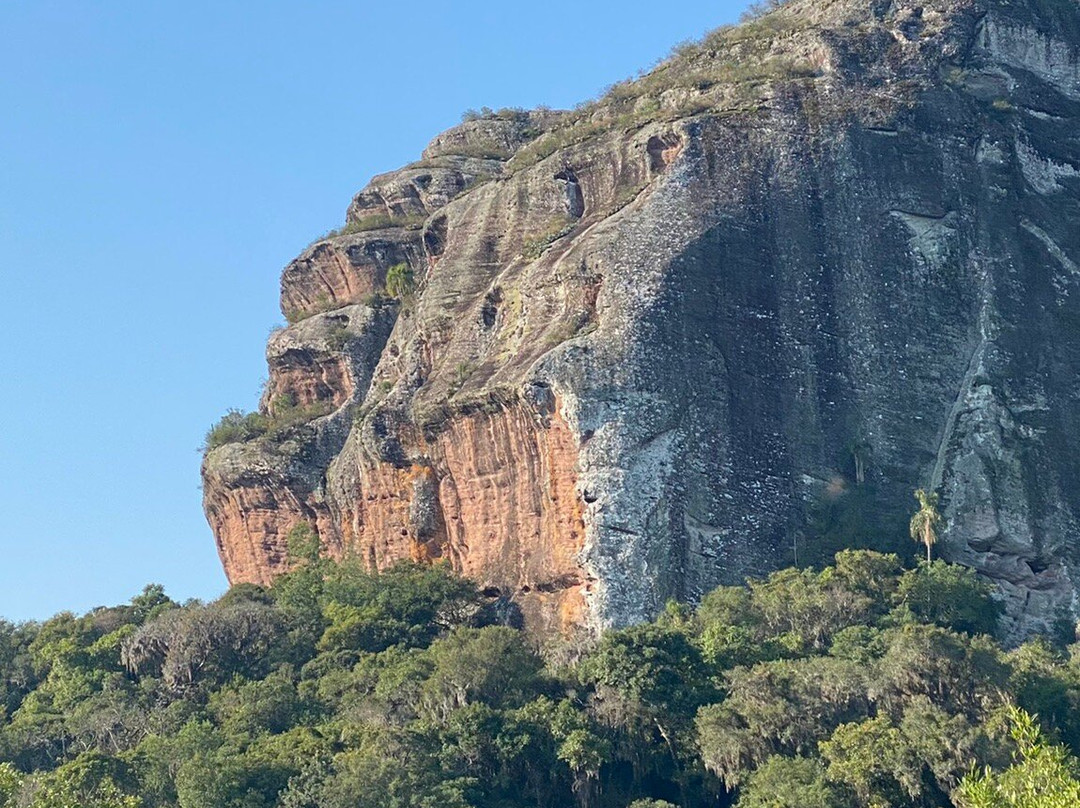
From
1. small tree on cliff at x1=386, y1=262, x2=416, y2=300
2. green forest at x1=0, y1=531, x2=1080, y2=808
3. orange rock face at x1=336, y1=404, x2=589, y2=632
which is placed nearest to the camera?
green forest at x1=0, y1=531, x2=1080, y2=808

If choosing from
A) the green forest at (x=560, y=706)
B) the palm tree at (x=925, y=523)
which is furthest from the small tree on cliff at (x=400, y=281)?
the palm tree at (x=925, y=523)

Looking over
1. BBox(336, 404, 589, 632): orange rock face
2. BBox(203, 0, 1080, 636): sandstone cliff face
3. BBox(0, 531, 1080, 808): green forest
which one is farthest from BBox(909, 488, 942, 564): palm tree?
BBox(336, 404, 589, 632): orange rock face

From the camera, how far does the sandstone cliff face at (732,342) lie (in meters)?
65.9

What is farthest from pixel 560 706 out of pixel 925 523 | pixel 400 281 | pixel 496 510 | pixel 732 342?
pixel 400 281

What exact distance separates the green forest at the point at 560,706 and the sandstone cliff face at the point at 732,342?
2.79m

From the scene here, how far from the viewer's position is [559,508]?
214 feet

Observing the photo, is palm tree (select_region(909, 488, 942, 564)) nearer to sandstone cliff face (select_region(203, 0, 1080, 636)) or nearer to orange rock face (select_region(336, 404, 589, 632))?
sandstone cliff face (select_region(203, 0, 1080, 636))

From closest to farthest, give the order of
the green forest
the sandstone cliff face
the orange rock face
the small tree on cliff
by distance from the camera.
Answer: the green forest < the orange rock face < the sandstone cliff face < the small tree on cliff

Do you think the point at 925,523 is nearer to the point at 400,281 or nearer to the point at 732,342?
the point at 732,342

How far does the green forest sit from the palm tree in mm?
1273

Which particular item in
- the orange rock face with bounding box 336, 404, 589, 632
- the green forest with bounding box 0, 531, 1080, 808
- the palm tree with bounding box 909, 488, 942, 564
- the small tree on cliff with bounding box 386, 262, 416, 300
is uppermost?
the small tree on cliff with bounding box 386, 262, 416, 300

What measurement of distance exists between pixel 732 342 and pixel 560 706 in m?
15.9

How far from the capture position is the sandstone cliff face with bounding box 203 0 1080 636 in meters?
65.9

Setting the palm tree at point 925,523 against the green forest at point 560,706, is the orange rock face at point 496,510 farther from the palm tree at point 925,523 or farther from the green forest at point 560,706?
the palm tree at point 925,523
